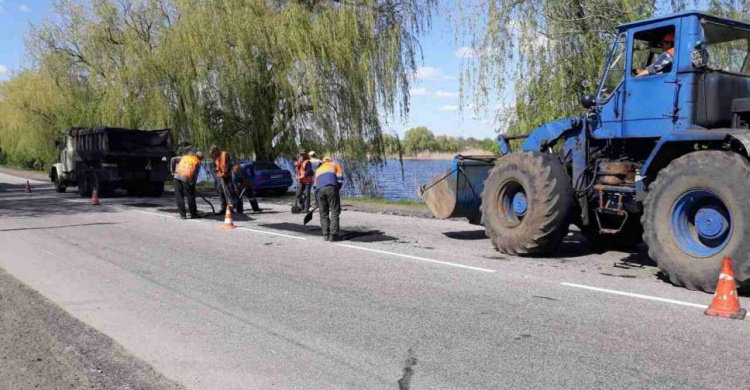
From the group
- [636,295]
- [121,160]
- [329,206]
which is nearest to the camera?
[636,295]

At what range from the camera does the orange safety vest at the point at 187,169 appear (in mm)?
14836

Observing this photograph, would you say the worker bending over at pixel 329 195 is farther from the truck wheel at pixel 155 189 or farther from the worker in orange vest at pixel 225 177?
the truck wheel at pixel 155 189

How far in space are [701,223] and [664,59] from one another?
76.8 inches

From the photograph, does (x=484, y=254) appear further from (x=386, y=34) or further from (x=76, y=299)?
(x=386, y=34)

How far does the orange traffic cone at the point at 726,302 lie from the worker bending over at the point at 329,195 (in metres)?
6.33

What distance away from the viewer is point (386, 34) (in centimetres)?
2236

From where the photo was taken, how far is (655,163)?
7387mm

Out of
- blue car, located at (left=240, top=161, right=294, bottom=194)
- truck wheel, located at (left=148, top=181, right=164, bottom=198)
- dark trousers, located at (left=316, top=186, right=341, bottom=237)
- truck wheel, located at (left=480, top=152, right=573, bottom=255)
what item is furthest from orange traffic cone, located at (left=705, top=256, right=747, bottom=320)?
truck wheel, located at (left=148, top=181, right=164, bottom=198)

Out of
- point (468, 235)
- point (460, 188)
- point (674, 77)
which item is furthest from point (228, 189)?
point (674, 77)

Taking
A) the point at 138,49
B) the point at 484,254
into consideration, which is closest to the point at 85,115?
the point at 138,49

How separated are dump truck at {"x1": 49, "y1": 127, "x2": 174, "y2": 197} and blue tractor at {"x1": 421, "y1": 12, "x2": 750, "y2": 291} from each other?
54.0ft

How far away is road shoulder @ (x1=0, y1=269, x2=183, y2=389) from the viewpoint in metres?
4.23

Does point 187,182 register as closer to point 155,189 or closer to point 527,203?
point 527,203

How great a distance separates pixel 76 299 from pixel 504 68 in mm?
11776
